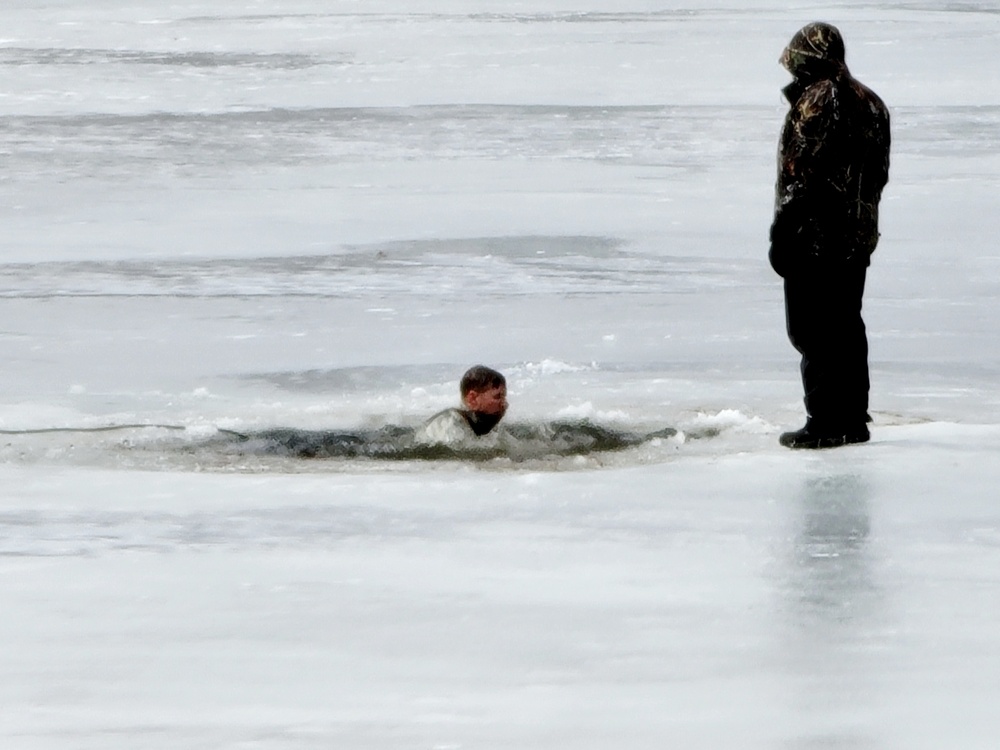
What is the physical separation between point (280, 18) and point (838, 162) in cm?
1910

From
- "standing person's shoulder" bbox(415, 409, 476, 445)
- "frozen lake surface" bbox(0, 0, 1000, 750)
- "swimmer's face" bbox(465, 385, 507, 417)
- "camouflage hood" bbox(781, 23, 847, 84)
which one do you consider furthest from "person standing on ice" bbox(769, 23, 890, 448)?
"standing person's shoulder" bbox(415, 409, 476, 445)

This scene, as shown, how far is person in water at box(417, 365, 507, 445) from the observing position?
6.83 metres

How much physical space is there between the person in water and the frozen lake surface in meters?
0.17

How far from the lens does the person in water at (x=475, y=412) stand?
269 inches

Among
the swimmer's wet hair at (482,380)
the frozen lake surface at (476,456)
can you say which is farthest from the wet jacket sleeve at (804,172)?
the swimmer's wet hair at (482,380)

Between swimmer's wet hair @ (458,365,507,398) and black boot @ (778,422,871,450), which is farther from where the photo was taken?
swimmer's wet hair @ (458,365,507,398)

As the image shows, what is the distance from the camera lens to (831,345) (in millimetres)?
6625

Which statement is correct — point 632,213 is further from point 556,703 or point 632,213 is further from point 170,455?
point 556,703

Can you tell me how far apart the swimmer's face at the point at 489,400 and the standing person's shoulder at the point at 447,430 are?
0.06 m

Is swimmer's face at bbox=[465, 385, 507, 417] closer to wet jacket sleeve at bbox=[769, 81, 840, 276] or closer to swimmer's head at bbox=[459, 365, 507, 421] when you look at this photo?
swimmer's head at bbox=[459, 365, 507, 421]

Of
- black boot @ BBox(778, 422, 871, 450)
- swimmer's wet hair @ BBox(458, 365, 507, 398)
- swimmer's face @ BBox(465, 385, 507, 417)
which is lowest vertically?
black boot @ BBox(778, 422, 871, 450)

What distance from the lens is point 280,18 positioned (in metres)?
24.7

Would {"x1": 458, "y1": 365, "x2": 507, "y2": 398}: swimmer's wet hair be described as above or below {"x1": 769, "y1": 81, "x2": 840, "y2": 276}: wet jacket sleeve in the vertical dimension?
below

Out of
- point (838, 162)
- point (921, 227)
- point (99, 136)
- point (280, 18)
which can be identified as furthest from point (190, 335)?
point (280, 18)
